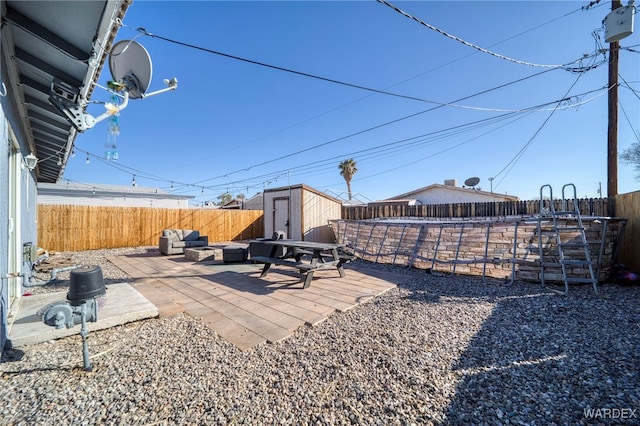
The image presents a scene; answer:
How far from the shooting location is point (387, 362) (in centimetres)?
206

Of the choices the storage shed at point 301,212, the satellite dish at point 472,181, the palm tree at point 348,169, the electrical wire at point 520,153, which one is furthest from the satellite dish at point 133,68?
the palm tree at point 348,169

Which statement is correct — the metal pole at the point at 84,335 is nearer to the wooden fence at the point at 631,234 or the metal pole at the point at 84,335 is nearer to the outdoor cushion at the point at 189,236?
the outdoor cushion at the point at 189,236

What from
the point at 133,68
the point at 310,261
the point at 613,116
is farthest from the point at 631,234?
the point at 133,68

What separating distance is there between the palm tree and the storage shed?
15.1 meters

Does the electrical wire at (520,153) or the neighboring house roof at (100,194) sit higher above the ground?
the electrical wire at (520,153)

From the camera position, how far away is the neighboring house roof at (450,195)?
1474 centimetres

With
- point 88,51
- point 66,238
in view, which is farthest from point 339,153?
point 88,51

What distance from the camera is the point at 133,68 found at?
8.92ft

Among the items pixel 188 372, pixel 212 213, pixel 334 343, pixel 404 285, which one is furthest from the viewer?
pixel 212 213

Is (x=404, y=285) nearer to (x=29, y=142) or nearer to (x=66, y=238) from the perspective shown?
(x=29, y=142)

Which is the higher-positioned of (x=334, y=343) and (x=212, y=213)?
(x=212, y=213)

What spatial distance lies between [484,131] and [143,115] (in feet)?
57.7

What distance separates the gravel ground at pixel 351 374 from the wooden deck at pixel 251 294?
234 mm

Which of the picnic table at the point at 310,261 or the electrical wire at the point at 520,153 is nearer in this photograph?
the picnic table at the point at 310,261
